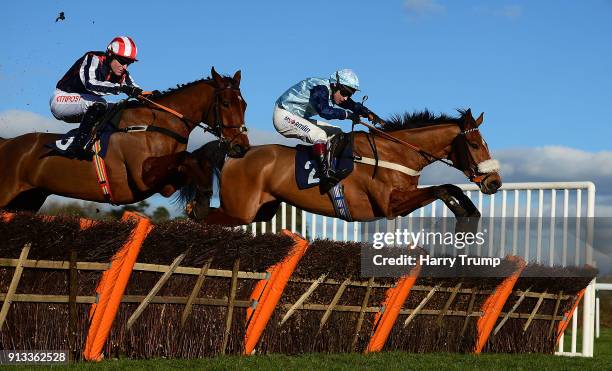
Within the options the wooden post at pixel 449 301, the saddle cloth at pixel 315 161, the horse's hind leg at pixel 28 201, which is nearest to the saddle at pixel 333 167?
the saddle cloth at pixel 315 161

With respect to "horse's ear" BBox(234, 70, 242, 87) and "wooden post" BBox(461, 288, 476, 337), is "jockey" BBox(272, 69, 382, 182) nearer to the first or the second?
"horse's ear" BBox(234, 70, 242, 87)

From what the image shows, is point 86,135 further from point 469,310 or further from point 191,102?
point 469,310

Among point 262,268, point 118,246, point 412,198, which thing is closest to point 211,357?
point 262,268

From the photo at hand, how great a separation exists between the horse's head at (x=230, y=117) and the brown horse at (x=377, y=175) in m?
0.72

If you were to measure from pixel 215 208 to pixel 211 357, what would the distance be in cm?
298

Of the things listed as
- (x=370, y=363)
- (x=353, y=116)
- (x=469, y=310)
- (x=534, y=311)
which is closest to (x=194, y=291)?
(x=370, y=363)

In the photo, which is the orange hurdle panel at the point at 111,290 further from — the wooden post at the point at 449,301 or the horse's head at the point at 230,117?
the wooden post at the point at 449,301

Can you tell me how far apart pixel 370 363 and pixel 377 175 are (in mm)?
2669

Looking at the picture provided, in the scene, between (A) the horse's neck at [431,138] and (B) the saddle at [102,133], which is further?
(A) the horse's neck at [431,138]

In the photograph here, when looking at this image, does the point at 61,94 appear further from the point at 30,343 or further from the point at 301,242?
the point at 30,343

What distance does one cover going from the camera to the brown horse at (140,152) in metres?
7.98

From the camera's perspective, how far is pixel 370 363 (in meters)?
6.41

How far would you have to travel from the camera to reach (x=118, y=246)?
5504 mm

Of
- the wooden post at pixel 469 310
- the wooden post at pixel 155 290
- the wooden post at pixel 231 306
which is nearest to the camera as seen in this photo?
the wooden post at pixel 155 290
